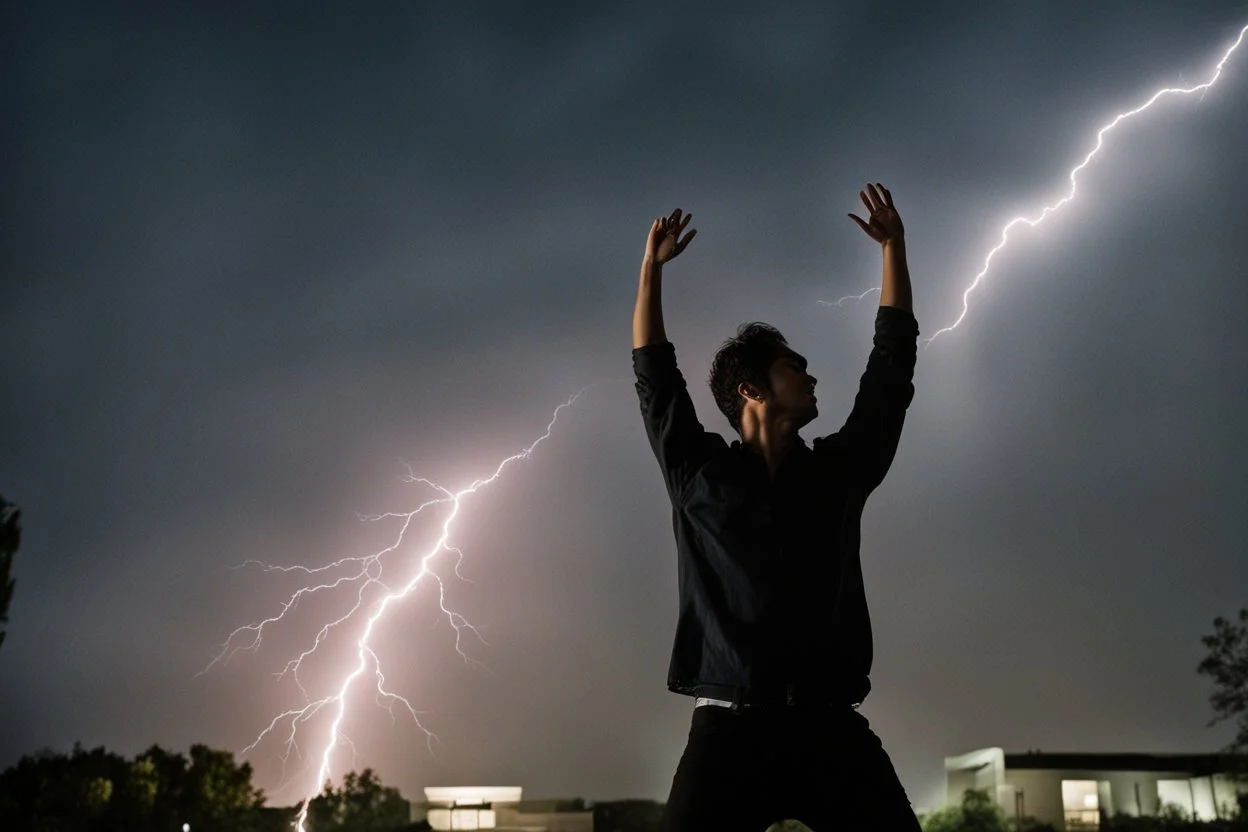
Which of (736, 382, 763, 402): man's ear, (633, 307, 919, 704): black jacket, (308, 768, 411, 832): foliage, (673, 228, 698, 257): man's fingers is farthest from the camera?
(308, 768, 411, 832): foliage

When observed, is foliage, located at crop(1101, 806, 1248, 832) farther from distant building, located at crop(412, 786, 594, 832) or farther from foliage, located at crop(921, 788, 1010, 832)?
distant building, located at crop(412, 786, 594, 832)

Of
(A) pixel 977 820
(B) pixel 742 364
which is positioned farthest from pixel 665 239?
(A) pixel 977 820

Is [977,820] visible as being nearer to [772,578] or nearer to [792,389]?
[792,389]

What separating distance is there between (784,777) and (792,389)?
860 mm

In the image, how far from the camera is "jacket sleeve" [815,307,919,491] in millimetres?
2512

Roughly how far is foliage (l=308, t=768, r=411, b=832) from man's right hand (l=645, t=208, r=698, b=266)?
5032cm

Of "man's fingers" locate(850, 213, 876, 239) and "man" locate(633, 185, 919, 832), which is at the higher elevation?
"man's fingers" locate(850, 213, 876, 239)

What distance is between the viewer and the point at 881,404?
2590 mm

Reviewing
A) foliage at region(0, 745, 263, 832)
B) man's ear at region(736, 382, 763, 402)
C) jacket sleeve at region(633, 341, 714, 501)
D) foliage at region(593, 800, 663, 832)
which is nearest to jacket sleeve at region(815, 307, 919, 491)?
man's ear at region(736, 382, 763, 402)

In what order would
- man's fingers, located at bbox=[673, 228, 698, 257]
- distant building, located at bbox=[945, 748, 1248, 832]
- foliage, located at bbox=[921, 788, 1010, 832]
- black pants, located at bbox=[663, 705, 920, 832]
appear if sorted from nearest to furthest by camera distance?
black pants, located at bbox=[663, 705, 920, 832] → man's fingers, located at bbox=[673, 228, 698, 257] → foliage, located at bbox=[921, 788, 1010, 832] → distant building, located at bbox=[945, 748, 1248, 832]

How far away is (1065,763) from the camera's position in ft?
132

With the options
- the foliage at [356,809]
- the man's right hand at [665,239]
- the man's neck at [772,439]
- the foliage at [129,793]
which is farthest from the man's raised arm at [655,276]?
the foliage at [356,809]

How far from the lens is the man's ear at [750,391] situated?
2621 mm

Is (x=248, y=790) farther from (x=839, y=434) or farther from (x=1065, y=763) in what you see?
(x=839, y=434)
